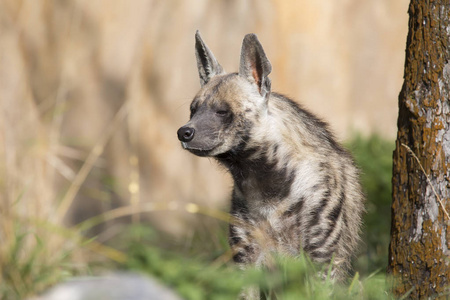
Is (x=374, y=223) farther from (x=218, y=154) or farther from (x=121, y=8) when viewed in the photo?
(x=121, y=8)

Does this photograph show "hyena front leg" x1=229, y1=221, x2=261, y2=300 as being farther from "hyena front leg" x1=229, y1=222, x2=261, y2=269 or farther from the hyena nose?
the hyena nose

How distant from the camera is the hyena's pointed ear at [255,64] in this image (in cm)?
402

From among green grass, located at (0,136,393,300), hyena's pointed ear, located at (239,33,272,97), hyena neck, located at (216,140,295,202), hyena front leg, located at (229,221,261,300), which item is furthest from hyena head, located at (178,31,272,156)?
green grass, located at (0,136,393,300)

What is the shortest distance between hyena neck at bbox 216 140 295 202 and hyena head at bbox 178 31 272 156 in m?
0.10

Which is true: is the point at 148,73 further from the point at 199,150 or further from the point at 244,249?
the point at 244,249

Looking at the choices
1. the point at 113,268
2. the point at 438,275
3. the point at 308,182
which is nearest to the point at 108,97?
the point at 308,182

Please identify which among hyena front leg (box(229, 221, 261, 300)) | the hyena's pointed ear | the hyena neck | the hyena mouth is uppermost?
the hyena's pointed ear

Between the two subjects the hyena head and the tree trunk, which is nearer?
the tree trunk

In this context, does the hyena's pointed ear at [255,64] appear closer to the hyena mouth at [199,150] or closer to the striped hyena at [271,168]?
the striped hyena at [271,168]

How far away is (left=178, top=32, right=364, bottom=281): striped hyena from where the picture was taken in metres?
3.88

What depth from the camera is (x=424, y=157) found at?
3.33m

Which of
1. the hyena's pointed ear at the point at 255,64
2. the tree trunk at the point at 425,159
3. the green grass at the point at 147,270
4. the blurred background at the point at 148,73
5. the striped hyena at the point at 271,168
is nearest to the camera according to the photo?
the green grass at the point at 147,270

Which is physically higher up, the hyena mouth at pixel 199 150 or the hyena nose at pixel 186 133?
the hyena nose at pixel 186 133

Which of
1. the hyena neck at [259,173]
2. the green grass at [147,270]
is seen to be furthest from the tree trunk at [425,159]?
the hyena neck at [259,173]
